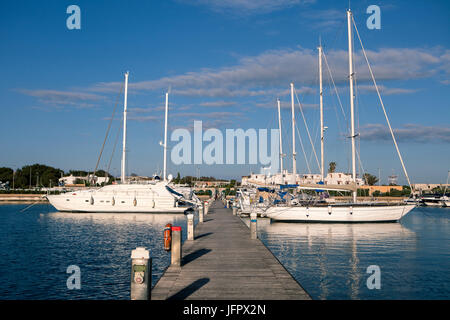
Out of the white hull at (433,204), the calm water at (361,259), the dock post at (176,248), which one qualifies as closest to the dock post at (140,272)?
the dock post at (176,248)

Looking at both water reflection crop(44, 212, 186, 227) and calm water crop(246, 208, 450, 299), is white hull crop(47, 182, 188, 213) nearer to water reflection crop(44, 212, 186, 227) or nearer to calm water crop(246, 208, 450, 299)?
water reflection crop(44, 212, 186, 227)

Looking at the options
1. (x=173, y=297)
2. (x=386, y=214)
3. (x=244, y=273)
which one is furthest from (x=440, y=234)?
(x=173, y=297)

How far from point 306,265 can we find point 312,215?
19.1 metres

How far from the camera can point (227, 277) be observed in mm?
11820

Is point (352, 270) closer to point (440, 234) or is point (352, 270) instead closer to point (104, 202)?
point (440, 234)

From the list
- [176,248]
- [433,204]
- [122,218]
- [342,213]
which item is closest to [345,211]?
[342,213]

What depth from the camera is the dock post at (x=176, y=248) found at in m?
13.2

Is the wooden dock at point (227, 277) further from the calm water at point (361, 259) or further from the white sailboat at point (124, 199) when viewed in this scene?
the white sailboat at point (124, 199)

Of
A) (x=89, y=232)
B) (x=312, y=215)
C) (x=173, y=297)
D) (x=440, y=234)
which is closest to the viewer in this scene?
(x=173, y=297)

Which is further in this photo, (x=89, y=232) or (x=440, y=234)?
(x=440, y=234)

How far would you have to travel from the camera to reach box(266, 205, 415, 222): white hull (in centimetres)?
3641

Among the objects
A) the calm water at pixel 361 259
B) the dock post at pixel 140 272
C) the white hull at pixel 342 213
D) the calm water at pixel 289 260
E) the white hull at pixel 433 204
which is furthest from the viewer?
the white hull at pixel 433 204

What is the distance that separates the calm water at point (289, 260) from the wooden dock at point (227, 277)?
1762 mm
